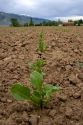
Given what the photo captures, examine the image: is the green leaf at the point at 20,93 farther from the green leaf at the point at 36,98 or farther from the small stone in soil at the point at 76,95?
the small stone in soil at the point at 76,95

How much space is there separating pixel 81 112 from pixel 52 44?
2816 millimetres

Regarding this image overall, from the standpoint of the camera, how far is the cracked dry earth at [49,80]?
2.65m

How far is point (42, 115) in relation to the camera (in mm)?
2715

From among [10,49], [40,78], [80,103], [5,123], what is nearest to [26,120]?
[5,123]

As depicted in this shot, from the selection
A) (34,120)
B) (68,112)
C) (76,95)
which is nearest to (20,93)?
(34,120)

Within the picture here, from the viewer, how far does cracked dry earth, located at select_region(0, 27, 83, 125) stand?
265cm

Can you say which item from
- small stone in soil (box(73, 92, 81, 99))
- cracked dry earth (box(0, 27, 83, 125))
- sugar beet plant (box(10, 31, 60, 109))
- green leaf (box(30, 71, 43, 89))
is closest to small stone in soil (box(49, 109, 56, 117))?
cracked dry earth (box(0, 27, 83, 125))

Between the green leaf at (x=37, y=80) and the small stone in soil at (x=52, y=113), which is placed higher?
the green leaf at (x=37, y=80)

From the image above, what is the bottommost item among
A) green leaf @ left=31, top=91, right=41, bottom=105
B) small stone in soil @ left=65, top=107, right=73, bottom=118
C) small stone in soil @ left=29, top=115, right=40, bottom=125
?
small stone in soil @ left=29, top=115, right=40, bottom=125

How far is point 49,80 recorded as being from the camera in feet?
11.2

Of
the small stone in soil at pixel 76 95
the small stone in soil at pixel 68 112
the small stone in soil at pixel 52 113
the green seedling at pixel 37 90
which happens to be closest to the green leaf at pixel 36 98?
the green seedling at pixel 37 90

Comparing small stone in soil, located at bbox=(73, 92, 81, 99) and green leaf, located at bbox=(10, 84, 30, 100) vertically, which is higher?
green leaf, located at bbox=(10, 84, 30, 100)

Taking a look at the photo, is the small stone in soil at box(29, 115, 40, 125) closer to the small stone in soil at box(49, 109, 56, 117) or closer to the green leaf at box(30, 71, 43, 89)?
the small stone in soil at box(49, 109, 56, 117)

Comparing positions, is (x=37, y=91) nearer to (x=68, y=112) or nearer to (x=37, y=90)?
(x=37, y=90)
